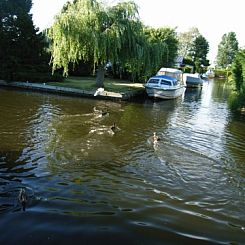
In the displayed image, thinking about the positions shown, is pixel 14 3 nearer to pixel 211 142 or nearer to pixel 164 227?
pixel 211 142

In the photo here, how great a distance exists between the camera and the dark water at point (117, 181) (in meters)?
6.45

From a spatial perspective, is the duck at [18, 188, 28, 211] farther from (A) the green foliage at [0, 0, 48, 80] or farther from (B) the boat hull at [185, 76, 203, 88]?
(B) the boat hull at [185, 76, 203, 88]

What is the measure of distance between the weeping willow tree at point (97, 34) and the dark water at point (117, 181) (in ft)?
29.5

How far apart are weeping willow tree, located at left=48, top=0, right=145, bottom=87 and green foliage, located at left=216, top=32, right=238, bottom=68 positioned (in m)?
82.0

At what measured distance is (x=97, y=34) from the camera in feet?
80.5

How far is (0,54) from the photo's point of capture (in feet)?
88.4

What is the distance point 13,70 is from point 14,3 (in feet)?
84.8

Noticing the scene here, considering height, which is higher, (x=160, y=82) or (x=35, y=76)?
(x=160, y=82)

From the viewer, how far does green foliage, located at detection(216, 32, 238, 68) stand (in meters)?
102

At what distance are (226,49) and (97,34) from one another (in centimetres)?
8574

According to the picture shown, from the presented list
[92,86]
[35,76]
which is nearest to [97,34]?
[92,86]

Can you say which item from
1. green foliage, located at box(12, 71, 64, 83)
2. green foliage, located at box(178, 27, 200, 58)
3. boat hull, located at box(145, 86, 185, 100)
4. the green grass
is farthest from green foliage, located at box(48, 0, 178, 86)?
green foliage, located at box(178, 27, 200, 58)

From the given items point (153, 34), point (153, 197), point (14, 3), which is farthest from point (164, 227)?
point (14, 3)

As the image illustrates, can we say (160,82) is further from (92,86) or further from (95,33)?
(95,33)
